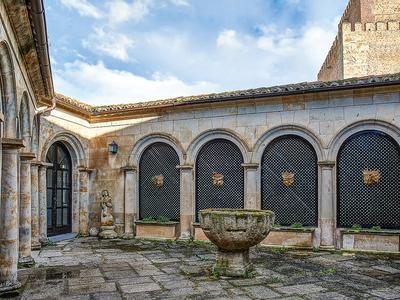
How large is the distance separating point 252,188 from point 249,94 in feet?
7.27

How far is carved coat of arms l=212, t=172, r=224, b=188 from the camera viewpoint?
30.7 feet

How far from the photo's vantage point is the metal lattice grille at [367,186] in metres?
8.02

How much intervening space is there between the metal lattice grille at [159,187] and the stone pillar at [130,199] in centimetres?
16

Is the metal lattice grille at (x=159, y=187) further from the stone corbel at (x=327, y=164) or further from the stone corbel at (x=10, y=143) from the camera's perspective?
the stone corbel at (x=10, y=143)

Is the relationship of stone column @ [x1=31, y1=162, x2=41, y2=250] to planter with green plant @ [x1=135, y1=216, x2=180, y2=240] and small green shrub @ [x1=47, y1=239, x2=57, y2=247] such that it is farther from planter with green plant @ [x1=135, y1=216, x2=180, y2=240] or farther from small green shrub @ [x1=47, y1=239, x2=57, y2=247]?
planter with green plant @ [x1=135, y1=216, x2=180, y2=240]

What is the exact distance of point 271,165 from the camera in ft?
29.6

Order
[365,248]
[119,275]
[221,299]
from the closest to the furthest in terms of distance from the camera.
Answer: [221,299] → [119,275] → [365,248]

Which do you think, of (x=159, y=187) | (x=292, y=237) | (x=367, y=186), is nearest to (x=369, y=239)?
(x=367, y=186)

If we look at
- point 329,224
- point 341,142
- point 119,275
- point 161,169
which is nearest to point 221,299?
point 119,275

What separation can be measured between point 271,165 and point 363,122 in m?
2.22

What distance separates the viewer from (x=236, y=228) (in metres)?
5.44

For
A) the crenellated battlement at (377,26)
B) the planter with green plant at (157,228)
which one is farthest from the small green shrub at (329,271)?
the crenellated battlement at (377,26)

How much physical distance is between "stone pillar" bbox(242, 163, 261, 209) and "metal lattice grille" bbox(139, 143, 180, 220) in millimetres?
1884

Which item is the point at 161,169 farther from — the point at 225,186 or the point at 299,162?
the point at 299,162
